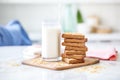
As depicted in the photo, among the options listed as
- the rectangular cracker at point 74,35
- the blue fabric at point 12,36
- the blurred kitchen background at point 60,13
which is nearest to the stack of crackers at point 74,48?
the rectangular cracker at point 74,35

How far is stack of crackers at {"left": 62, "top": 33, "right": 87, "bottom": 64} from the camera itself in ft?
4.48

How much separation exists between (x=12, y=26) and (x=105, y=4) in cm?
174

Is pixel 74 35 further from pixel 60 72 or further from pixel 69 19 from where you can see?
pixel 69 19

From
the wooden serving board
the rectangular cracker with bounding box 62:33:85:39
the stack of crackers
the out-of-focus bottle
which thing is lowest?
the wooden serving board

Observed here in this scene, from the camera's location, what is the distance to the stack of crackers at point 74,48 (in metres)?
1.37

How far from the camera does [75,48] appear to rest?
1.37 metres

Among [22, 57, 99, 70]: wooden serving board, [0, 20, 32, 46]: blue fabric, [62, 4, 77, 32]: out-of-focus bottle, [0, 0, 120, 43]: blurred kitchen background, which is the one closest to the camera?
[22, 57, 99, 70]: wooden serving board

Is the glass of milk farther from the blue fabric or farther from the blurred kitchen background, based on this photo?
the blurred kitchen background

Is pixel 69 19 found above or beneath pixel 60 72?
above

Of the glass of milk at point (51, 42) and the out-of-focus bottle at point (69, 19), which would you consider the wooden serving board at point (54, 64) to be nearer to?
the glass of milk at point (51, 42)

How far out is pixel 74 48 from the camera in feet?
4.52

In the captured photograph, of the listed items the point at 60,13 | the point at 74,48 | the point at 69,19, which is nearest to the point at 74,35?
the point at 74,48

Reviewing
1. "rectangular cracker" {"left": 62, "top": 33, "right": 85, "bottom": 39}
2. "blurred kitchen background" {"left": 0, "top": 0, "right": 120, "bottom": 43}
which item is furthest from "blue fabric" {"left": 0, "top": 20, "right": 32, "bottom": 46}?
"blurred kitchen background" {"left": 0, "top": 0, "right": 120, "bottom": 43}

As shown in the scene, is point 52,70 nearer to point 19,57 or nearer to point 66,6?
point 19,57
